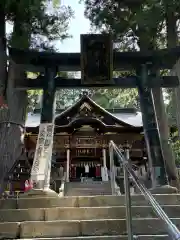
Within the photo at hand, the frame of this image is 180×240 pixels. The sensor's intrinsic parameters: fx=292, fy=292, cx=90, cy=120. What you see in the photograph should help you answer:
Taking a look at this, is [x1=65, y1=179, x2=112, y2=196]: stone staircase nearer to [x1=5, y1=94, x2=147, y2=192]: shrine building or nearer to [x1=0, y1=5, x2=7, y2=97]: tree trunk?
[x1=5, y1=94, x2=147, y2=192]: shrine building

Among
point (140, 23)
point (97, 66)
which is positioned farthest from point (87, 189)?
point (140, 23)

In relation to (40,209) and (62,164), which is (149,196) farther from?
(62,164)

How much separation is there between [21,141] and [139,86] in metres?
3.34

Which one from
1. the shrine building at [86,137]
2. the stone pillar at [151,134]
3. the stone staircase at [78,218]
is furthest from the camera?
the shrine building at [86,137]

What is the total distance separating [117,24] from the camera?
9242 mm

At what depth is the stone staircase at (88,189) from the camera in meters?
10.1

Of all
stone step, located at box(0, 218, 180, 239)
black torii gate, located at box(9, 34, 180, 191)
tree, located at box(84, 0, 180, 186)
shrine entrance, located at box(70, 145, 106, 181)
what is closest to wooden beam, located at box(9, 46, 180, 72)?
black torii gate, located at box(9, 34, 180, 191)

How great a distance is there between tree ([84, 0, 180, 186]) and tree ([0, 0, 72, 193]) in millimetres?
1069

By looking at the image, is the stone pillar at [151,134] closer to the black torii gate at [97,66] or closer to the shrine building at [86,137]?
the black torii gate at [97,66]

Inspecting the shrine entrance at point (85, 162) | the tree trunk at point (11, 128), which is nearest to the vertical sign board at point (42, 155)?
the tree trunk at point (11, 128)

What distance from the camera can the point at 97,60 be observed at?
24.7 ft

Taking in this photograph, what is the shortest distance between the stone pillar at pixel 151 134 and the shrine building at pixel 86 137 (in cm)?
515

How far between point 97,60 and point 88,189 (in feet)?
16.5

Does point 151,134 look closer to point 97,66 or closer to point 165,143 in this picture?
point 165,143
